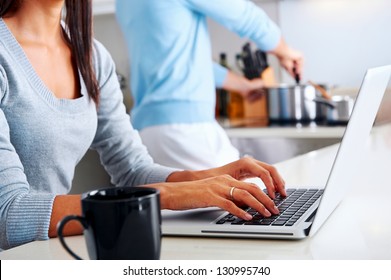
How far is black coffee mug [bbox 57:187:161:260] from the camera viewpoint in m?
0.56

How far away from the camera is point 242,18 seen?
7.02ft

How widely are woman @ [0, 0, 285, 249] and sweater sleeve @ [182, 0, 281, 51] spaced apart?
2.48ft

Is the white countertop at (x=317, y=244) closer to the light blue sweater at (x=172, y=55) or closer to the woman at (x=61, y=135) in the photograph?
the woman at (x=61, y=135)

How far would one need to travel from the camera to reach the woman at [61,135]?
33.9 inches

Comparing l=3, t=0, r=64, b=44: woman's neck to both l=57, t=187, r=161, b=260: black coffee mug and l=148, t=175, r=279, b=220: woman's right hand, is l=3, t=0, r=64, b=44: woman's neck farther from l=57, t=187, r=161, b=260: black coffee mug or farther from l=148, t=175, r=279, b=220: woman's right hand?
l=57, t=187, r=161, b=260: black coffee mug

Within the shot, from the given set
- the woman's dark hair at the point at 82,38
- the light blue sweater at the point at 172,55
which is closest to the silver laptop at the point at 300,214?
the woman's dark hair at the point at 82,38

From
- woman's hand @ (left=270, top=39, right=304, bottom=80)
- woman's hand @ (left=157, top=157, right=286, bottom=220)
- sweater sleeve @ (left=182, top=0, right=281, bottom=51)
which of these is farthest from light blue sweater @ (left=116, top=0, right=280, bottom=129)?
woman's hand @ (left=157, top=157, right=286, bottom=220)

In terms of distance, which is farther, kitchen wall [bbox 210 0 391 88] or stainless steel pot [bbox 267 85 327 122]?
kitchen wall [bbox 210 0 391 88]

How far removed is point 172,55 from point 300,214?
1230 millimetres

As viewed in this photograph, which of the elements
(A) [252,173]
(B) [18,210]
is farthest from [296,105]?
(B) [18,210]

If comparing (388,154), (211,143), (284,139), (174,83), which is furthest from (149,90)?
(388,154)

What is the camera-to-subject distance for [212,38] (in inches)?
132

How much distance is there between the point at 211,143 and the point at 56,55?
3.04ft
